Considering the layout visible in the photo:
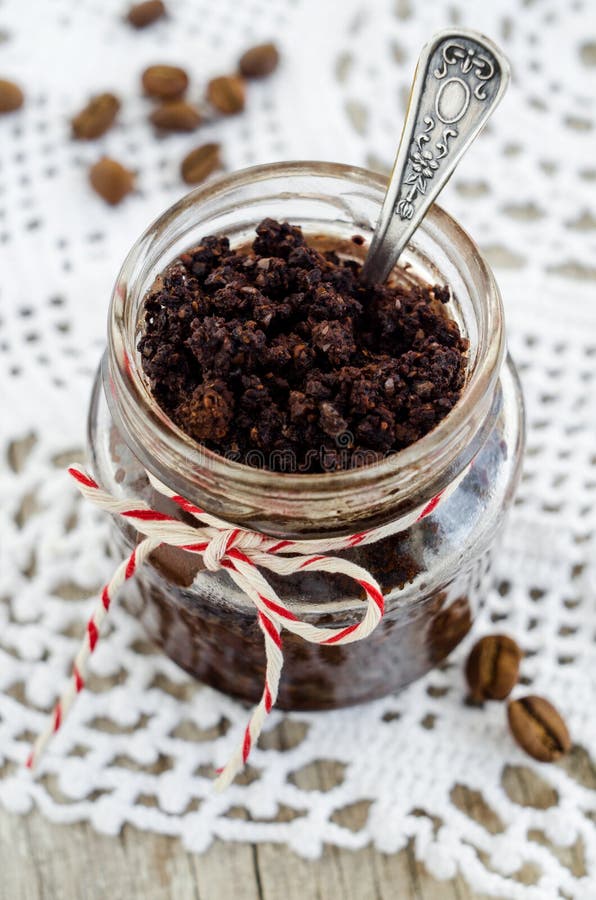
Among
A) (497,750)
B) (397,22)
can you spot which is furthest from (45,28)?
(497,750)

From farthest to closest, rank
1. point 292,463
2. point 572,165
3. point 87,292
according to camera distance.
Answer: point 572,165 → point 87,292 → point 292,463

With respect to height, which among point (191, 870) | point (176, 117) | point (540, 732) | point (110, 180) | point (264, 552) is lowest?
point (191, 870)

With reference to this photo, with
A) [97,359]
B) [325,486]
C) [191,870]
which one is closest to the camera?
[325,486]

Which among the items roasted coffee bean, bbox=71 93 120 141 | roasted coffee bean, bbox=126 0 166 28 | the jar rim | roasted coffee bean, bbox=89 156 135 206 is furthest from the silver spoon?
roasted coffee bean, bbox=126 0 166 28

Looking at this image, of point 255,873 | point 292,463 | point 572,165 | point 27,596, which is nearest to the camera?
point 292,463

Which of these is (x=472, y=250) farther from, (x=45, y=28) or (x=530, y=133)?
(x=45, y=28)

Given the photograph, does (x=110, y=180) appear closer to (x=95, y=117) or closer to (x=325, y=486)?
(x=95, y=117)

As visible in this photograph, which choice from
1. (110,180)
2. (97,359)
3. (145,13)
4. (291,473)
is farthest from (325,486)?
(145,13)

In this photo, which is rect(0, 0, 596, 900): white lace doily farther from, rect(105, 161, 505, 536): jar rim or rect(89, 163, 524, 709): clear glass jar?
rect(105, 161, 505, 536): jar rim
